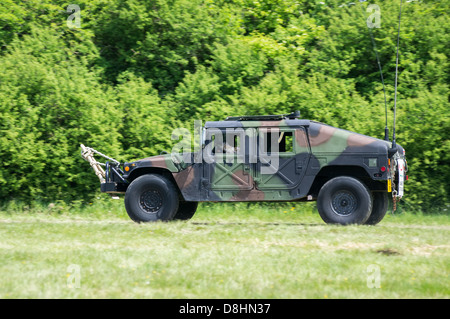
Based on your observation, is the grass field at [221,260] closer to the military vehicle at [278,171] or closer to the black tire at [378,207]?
the military vehicle at [278,171]

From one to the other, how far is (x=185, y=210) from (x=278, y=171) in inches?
95.9

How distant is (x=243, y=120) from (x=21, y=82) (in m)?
6.73

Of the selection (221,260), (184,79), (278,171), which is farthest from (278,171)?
(184,79)

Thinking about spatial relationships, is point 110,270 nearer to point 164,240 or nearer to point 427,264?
point 164,240

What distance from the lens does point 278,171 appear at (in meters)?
12.2

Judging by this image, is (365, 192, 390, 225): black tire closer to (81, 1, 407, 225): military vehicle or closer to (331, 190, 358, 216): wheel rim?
(81, 1, 407, 225): military vehicle

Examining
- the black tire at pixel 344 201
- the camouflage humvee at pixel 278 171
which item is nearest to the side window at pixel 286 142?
the camouflage humvee at pixel 278 171

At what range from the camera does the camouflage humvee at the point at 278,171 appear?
1197 centimetres

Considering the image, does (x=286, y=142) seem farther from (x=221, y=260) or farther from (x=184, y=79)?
(x=184, y=79)

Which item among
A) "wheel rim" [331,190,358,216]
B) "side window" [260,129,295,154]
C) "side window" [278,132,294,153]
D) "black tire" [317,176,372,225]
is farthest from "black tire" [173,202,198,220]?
"wheel rim" [331,190,358,216]

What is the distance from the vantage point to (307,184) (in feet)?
40.0

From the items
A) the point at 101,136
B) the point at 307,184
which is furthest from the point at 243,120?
the point at 101,136
